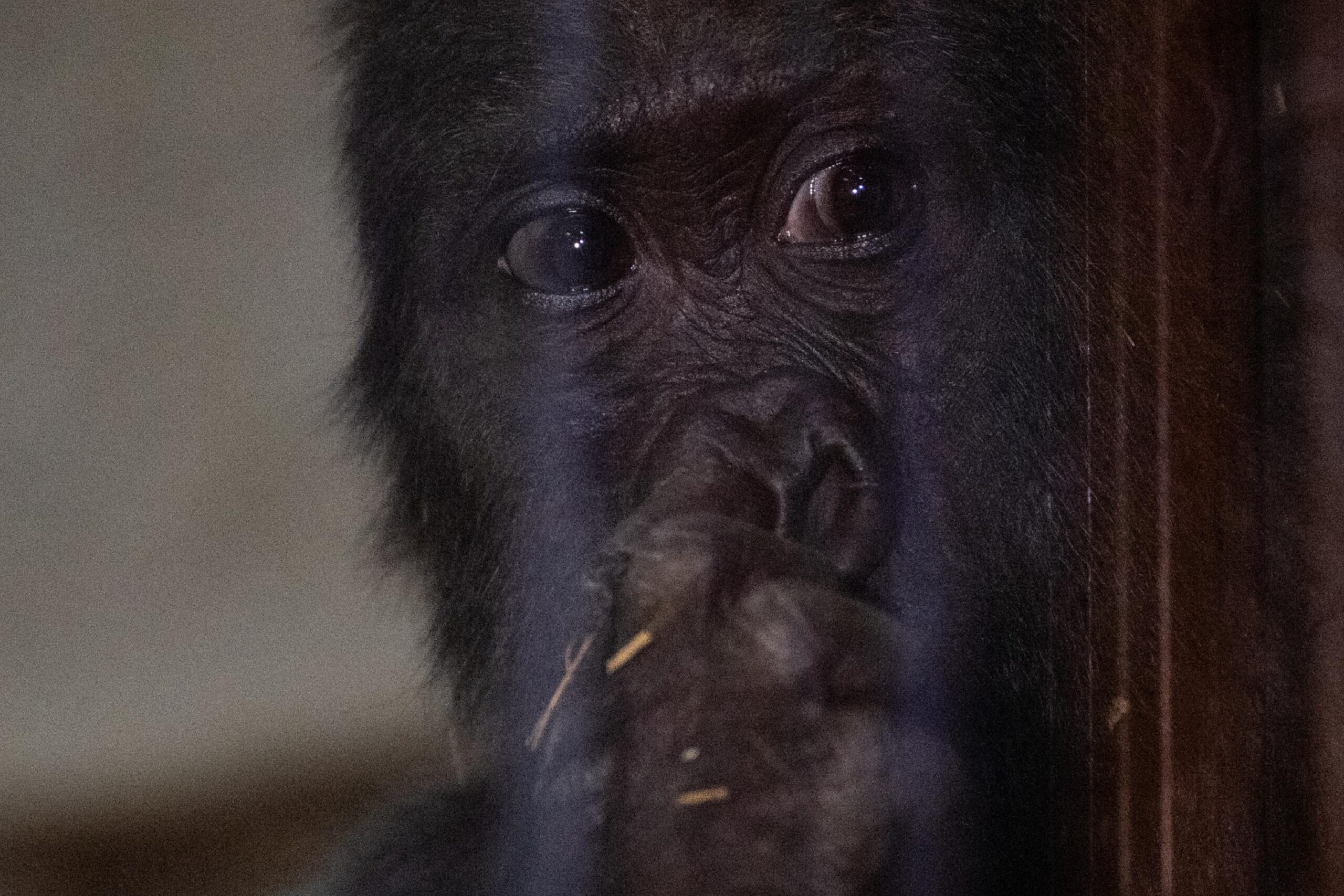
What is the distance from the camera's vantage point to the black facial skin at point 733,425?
3.73 feet

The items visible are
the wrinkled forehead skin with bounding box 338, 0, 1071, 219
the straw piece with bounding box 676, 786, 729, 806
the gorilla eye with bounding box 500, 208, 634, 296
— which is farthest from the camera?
the gorilla eye with bounding box 500, 208, 634, 296

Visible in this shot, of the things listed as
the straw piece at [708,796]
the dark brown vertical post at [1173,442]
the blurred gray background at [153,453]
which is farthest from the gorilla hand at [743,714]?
the blurred gray background at [153,453]

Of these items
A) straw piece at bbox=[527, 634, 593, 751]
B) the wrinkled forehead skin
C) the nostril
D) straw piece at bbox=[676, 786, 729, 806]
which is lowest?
straw piece at bbox=[676, 786, 729, 806]

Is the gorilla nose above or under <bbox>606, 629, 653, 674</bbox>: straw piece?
above

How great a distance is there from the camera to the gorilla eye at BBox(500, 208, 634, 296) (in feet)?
5.21

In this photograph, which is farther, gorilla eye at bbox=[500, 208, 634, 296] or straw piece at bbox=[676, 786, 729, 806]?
gorilla eye at bbox=[500, 208, 634, 296]

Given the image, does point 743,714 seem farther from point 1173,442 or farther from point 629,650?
point 1173,442

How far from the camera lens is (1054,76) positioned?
4.69 feet

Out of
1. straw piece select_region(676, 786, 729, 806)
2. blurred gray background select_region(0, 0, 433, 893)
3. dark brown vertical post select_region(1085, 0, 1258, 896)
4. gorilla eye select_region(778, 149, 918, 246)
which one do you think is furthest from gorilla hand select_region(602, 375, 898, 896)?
blurred gray background select_region(0, 0, 433, 893)

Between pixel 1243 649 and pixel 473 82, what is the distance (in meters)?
1.03

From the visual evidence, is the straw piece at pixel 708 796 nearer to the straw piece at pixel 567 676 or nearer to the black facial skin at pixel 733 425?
the black facial skin at pixel 733 425

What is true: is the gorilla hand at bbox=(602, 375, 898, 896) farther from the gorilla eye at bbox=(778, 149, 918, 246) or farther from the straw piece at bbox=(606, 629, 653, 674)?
the gorilla eye at bbox=(778, 149, 918, 246)

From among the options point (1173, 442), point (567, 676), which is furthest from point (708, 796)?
point (1173, 442)

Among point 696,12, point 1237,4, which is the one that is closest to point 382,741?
point 696,12
